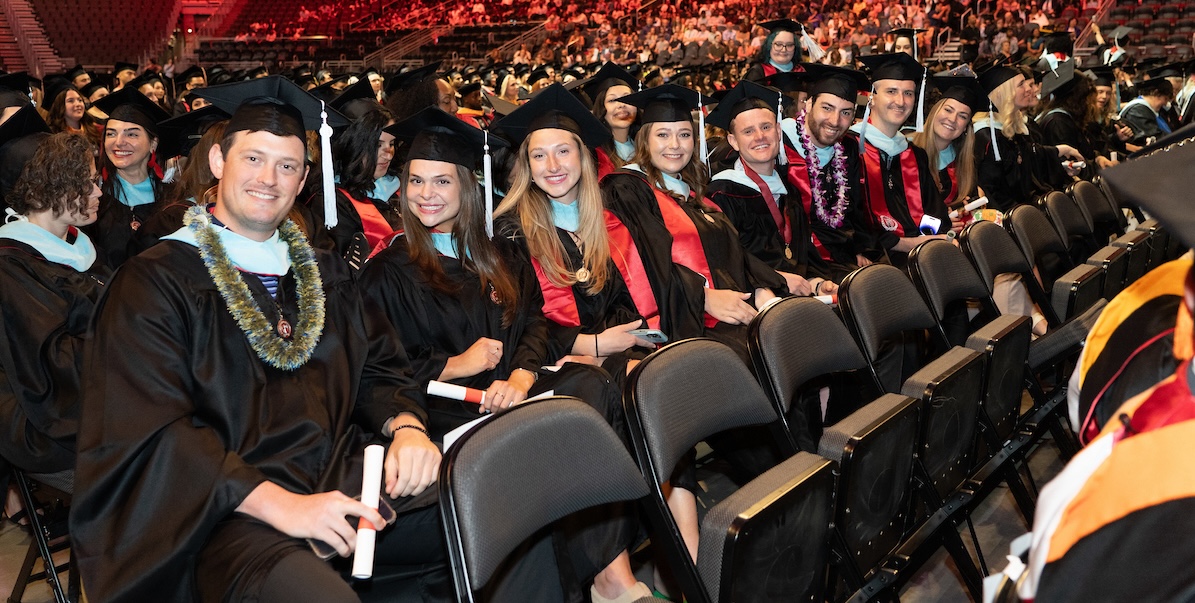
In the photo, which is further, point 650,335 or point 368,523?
point 650,335

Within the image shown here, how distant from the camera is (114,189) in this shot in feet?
16.1

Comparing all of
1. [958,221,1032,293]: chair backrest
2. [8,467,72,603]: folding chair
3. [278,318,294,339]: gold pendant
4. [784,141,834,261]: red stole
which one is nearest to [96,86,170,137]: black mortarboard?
[8,467,72,603]: folding chair

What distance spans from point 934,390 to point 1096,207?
402 centimetres

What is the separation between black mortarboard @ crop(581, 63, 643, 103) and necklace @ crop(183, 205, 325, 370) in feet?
10.0

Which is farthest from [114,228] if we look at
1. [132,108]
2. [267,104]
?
[267,104]

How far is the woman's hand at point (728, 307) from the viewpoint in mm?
3885

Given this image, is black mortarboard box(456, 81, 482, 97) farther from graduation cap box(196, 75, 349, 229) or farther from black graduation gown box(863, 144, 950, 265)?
graduation cap box(196, 75, 349, 229)

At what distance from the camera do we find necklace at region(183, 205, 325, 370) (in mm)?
2211

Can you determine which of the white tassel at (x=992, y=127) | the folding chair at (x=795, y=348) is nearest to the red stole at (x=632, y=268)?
the folding chair at (x=795, y=348)

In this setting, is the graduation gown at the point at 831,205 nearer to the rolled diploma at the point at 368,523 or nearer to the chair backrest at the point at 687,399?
the chair backrest at the point at 687,399

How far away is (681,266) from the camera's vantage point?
13.2 ft

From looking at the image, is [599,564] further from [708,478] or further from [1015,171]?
[1015,171]

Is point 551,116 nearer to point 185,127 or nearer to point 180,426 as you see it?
point 185,127

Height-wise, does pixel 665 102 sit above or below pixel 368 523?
above
